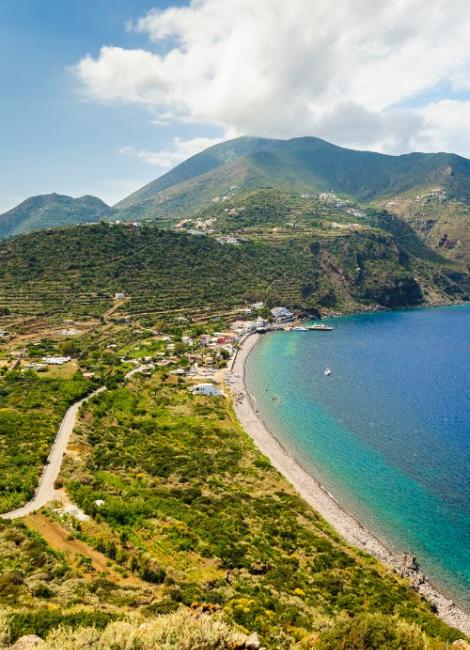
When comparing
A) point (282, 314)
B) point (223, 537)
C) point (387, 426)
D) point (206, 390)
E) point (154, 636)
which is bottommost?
point (387, 426)

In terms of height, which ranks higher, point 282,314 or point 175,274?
point 175,274

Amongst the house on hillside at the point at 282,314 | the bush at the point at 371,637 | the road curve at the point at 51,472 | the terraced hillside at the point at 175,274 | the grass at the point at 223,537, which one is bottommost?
the grass at the point at 223,537

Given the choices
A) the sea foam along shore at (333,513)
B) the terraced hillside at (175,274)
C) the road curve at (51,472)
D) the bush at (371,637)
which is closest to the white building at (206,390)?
the sea foam along shore at (333,513)

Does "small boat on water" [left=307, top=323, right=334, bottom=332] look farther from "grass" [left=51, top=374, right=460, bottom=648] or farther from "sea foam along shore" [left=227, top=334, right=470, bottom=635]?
"grass" [left=51, top=374, right=460, bottom=648]

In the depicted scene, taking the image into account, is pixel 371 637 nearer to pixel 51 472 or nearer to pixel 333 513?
pixel 333 513

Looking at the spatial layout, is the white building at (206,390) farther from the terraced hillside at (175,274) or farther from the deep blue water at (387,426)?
the terraced hillside at (175,274)

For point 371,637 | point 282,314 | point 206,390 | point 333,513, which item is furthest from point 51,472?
point 282,314

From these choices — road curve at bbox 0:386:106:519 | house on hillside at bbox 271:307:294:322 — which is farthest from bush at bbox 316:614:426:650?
house on hillside at bbox 271:307:294:322

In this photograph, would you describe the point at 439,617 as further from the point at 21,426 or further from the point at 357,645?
the point at 21,426

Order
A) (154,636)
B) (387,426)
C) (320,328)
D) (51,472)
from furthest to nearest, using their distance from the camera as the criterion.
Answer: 1. (320,328)
2. (387,426)
3. (51,472)
4. (154,636)
